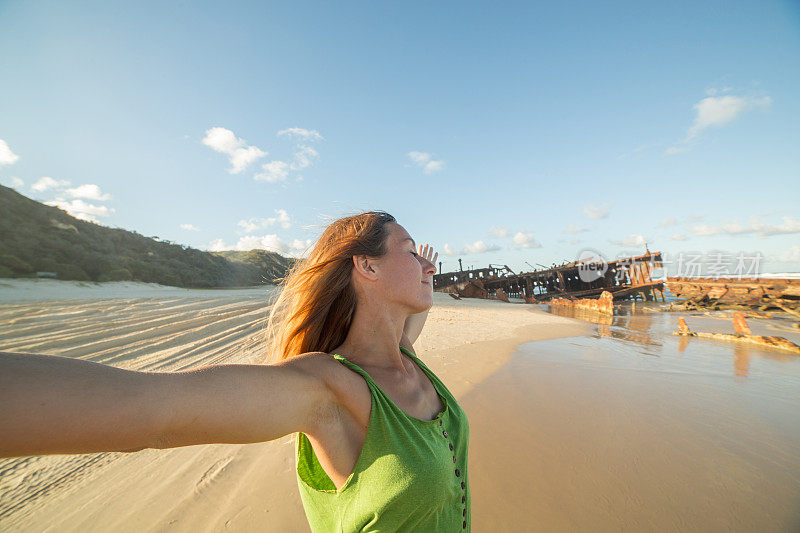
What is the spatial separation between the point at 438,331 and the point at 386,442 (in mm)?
7714

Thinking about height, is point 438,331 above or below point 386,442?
below

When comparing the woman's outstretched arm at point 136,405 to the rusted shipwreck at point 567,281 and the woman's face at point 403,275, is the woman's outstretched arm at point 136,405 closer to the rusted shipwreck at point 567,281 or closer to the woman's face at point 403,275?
the woman's face at point 403,275

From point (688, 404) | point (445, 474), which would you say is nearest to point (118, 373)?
point (445, 474)

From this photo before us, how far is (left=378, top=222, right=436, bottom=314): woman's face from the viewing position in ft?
5.19

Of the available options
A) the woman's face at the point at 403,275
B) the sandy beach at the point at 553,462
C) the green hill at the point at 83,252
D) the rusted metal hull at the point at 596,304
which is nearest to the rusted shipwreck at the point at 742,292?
the rusted metal hull at the point at 596,304

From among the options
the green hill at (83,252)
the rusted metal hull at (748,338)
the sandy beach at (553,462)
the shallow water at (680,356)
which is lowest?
the sandy beach at (553,462)

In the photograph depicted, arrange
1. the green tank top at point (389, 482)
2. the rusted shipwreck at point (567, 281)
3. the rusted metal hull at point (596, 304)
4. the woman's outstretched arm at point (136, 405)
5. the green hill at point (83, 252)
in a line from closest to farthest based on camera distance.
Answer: the woman's outstretched arm at point (136, 405) → the green tank top at point (389, 482) → the green hill at point (83, 252) → the rusted metal hull at point (596, 304) → the rusted shipwreck at point (567, 281)

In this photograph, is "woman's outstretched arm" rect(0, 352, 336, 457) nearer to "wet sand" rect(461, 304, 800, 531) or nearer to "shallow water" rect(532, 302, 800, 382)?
"wet sand" rect(461, 304, 800, 531)

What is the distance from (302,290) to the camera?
157 centimetres

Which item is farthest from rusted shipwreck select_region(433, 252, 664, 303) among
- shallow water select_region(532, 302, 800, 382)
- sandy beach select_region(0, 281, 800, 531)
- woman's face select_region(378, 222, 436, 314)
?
woman's face select_region(378, 222, 436, 314)

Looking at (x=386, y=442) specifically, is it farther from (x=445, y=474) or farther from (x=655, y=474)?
(x=655, y=474)

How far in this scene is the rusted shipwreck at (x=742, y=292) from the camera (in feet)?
48.3

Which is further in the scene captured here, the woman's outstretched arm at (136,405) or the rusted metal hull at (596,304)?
the rusted metal hull at (596,304)

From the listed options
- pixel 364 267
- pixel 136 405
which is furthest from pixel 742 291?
pixel 136 405
